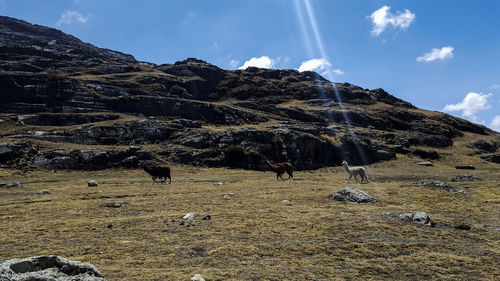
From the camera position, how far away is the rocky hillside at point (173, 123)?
5894cm

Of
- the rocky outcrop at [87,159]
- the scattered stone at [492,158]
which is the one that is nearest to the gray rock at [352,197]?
the rocky outcrop at [87,159]

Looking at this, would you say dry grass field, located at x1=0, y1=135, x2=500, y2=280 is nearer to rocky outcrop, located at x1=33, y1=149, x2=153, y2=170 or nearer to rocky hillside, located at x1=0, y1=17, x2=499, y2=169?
rocky outcrop, located at x1=33, y1=149, x2=153, y2=170

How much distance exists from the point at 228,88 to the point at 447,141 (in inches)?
3911

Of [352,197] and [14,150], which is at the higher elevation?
[14,150]

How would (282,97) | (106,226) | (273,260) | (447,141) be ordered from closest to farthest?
(273,260) < (106,226) < (447,141) < (282,97)

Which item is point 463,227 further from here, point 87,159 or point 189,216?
point 87,159

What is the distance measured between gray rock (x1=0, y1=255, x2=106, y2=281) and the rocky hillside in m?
50.5

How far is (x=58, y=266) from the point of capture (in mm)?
6359

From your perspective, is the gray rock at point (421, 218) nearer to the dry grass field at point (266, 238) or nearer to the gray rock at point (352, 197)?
the dry grass field at point (266, 238)

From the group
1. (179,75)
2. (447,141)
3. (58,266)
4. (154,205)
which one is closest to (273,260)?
(58,266)

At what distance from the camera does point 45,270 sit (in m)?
6.05

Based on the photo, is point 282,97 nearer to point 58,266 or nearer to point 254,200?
point 254,200

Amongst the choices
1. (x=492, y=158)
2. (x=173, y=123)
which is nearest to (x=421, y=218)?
(x=173, y=123)

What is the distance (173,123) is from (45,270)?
74135mm
